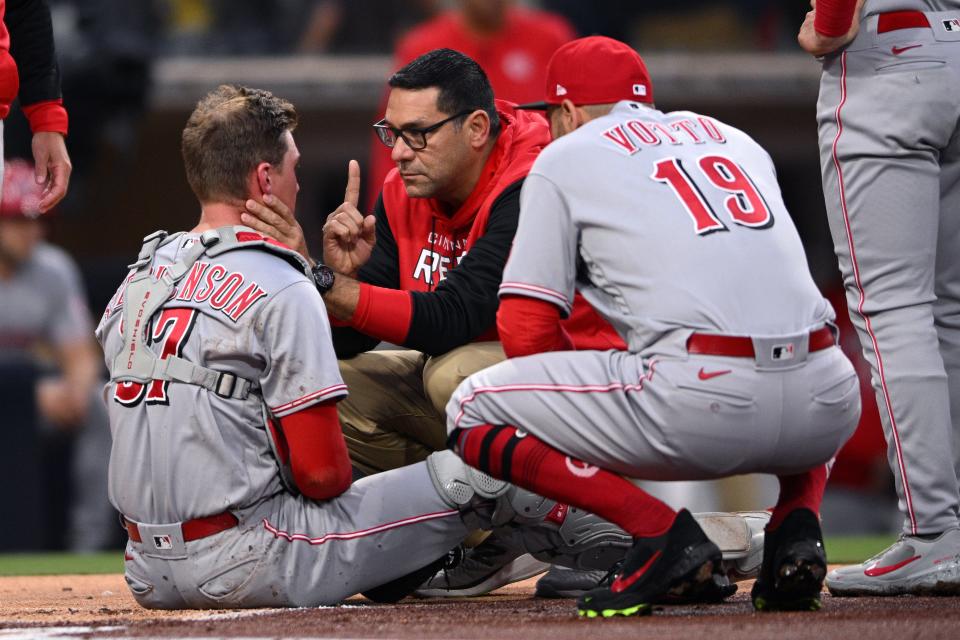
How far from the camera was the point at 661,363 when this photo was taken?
9.99ft

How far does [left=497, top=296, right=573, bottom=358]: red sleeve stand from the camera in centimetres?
315

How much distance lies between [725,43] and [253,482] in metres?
9.17

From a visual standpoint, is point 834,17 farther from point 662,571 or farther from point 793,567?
point 662,571

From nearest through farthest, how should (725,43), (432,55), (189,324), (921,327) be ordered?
(189,324), (921,327), (432,55), (725,43)

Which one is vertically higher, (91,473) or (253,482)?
(253,482)

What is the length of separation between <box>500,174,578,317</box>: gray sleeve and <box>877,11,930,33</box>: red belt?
3.91 feet

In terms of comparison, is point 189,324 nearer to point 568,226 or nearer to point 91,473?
point 568,226

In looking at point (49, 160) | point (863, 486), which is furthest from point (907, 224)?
point (863, 486)

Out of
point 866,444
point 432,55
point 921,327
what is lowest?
point 866,444

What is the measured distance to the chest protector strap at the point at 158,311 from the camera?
3.29 metres

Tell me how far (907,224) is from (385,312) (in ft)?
4.39

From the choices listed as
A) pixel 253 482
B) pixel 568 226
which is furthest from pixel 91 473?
pixel 568 226

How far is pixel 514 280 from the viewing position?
314 centimetres

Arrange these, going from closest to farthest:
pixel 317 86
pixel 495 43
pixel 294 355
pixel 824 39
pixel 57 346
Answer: pixel 294 355 < pixel 824 39 < pixel 495 43 < pixel 57 346 < pixel 317 86
